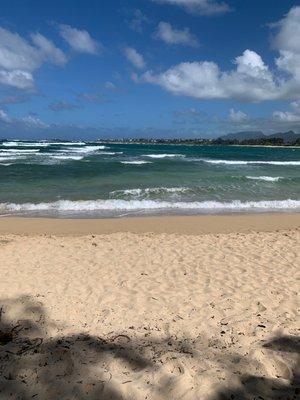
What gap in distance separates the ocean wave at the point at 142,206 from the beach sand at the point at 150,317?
4.39 meters

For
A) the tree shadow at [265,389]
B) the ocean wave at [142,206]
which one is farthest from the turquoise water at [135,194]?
the tree shadow at [265,389]

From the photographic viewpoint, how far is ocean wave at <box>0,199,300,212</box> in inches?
546

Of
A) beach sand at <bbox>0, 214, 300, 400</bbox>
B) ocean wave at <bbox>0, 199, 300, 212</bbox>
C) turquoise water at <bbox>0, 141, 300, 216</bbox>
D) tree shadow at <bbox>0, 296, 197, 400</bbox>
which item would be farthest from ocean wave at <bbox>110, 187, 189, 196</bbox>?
tree shadow at <bbox>0, 296, 197, 400</bbox>

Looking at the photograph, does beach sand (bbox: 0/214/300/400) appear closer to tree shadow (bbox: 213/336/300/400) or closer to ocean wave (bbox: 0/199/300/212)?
tree shadow (bbox: 213/336/300/400)

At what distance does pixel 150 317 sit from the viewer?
5.02 meters

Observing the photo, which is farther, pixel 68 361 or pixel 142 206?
pixel 142 206

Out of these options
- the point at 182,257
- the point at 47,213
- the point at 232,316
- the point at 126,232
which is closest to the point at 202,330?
the point at 232,316

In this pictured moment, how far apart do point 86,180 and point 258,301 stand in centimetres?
1675

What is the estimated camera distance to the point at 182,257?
7.76 m

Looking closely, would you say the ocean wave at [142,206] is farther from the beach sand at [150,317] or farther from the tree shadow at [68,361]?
the tree shadow at [68,361]

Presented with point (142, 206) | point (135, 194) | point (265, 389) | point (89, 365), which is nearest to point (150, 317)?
point (89, 365)

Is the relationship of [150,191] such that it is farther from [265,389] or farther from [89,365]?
[265,389]

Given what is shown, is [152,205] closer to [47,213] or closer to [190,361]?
[47,213]

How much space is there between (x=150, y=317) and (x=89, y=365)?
1370 mm
